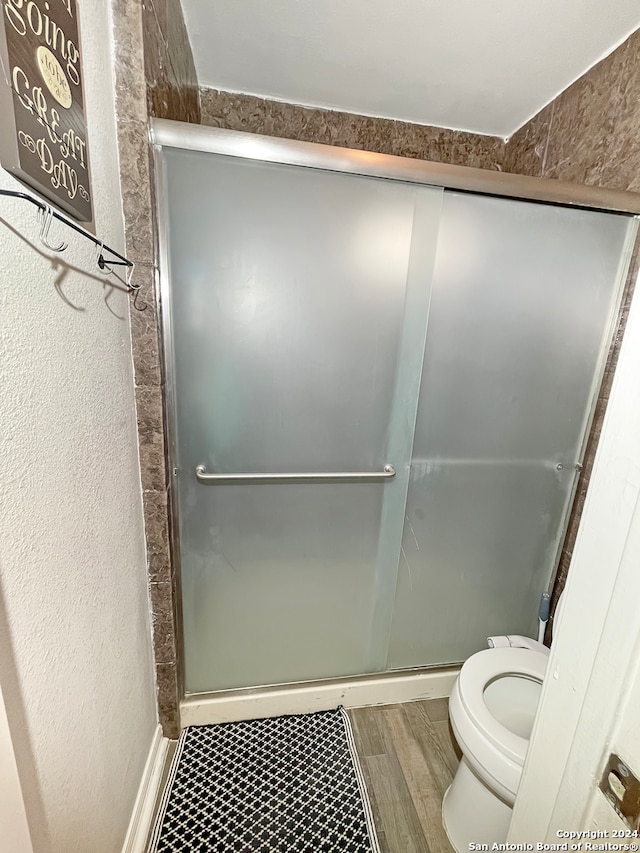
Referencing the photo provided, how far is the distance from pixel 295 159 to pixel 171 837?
Result: 187cm

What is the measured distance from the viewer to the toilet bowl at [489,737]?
35.1 inches

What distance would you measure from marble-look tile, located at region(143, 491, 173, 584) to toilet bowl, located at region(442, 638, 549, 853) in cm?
95

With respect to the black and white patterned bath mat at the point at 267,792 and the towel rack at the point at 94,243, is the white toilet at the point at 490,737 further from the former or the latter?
the towel rack at the point at 94,243

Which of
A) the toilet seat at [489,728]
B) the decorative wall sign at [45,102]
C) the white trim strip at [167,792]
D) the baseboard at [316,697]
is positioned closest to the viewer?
the decorative wall sign at [45,102]

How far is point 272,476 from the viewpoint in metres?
1.13

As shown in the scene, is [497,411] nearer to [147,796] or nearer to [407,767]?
[407,767]

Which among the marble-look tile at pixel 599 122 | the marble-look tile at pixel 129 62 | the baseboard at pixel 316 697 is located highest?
the marble-look tile at pixel 599 122

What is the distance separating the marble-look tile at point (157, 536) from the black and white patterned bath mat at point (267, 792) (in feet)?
2.09

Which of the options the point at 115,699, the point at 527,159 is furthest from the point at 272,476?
the point at 527,159

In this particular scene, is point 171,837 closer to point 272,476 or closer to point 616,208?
point 272,476

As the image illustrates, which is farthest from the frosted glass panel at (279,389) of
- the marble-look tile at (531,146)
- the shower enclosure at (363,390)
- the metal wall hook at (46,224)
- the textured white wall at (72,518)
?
the marble-look tile at (531,146)

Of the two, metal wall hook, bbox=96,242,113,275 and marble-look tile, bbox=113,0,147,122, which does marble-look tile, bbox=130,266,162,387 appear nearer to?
metal wall hook, bbox=96,242,113,275

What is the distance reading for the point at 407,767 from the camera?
120cm


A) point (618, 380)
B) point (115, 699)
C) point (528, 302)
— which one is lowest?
point (115, 699)
